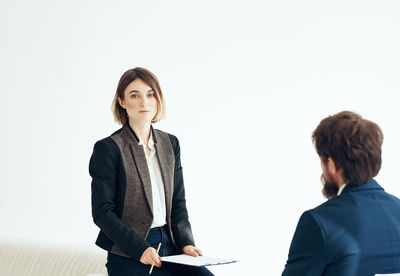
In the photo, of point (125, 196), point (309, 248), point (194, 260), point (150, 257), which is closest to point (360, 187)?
point (309, 248)

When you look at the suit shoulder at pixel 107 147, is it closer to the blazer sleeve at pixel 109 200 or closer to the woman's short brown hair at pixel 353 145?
the blazer sleeve at pixel 109 200

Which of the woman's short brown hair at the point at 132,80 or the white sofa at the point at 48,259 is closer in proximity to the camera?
the woman's short brown hair at the point at 132,80

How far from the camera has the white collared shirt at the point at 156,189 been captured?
7.70ft

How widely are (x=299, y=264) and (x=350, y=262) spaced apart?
0.46 ft

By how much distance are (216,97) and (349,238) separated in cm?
262

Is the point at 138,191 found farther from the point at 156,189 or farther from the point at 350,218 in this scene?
the point at 350,218

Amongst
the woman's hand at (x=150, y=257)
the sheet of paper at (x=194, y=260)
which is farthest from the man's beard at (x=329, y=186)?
the woman's hand at (x=150, y=257)

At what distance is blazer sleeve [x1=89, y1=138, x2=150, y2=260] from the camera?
222 cm

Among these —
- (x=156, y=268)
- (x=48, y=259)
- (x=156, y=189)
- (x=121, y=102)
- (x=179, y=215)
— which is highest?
(x=121, y=102)

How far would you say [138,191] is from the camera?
2.32 m

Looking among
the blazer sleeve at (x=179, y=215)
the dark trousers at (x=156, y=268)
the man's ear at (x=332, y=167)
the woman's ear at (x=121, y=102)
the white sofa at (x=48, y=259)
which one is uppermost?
the woman's ear at (x=121, y=102)

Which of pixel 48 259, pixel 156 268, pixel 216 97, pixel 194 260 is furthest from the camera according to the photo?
pixel 216 97

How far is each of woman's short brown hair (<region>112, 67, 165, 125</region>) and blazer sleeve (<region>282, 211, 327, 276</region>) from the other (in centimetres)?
100

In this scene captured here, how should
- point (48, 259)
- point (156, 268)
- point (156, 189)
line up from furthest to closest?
point (48, 259), point (156, 189), point (156, 268)
